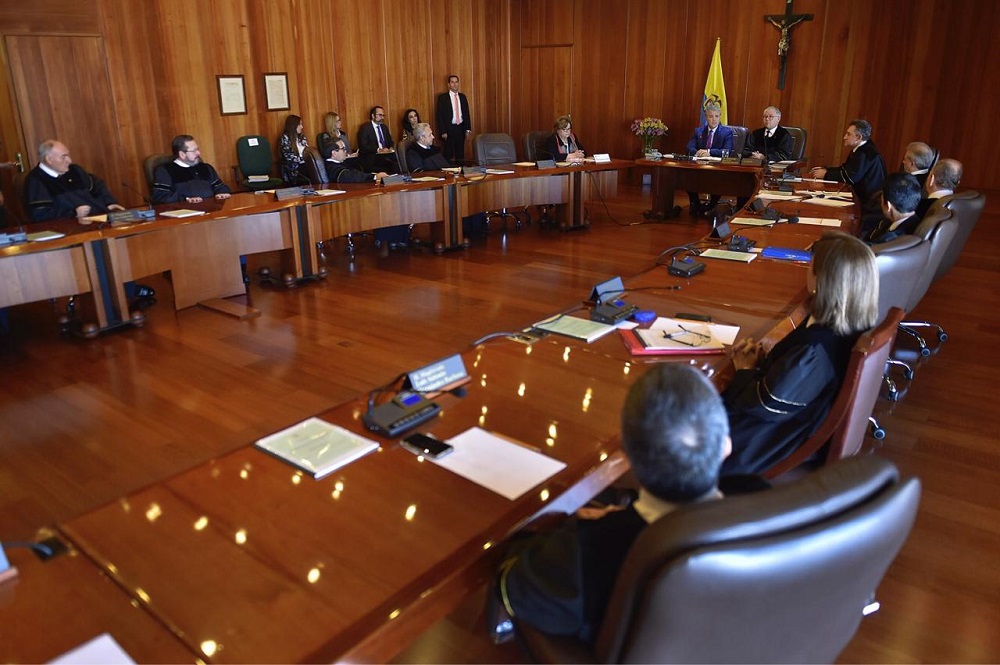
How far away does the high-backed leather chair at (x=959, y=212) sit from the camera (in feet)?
13.0

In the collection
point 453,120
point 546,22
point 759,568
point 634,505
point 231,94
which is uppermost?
point 546,22

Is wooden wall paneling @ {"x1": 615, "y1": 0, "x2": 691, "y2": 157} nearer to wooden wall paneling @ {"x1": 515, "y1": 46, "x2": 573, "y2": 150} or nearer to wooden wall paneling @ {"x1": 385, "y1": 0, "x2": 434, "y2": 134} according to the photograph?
wooden wall paneling @ {"x1": 515, "y1": 46, "x2": 573, "y2": 150}

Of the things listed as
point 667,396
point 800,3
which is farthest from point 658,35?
point 667,396

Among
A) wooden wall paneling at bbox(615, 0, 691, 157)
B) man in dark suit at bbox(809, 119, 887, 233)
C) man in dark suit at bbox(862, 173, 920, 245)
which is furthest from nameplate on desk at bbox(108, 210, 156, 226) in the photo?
wooden wall paneling at bbox(615, 0, 691, 157)

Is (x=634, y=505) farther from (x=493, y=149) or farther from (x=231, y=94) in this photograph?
(x=231, y=94)

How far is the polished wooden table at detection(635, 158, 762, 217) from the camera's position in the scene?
22.6 feet

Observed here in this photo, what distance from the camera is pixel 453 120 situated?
9.62 m

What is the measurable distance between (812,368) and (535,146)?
669 cm

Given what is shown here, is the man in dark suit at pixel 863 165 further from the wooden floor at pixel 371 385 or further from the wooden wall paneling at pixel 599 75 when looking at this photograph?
the wooden wall paneling at pixel 599 75

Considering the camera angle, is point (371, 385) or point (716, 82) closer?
point (371, 385)

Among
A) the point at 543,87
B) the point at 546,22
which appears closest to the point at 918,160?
the point at 543,87

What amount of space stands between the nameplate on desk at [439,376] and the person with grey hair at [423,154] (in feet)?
17.7

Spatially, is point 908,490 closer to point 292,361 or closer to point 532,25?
point 292,361

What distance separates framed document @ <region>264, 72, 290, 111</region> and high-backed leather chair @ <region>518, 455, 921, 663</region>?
769 centimetres
